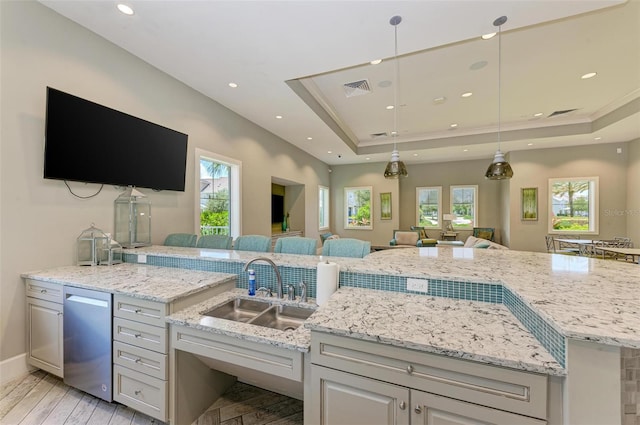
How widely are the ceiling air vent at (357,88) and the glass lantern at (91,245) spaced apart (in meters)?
3.85

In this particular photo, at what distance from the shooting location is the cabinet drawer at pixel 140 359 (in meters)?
1.62

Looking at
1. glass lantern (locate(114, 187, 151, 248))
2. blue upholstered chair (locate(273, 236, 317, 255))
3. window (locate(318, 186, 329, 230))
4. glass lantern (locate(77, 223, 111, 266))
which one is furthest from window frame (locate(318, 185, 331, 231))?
glass lantern (locate(77, 223, 111, 266))

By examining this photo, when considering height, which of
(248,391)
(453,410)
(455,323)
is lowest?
(248,391)

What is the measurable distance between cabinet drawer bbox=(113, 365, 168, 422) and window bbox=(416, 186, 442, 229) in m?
8.77

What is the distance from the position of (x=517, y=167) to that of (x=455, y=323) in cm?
758

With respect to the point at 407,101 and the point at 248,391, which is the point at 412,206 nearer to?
the point at 407,101

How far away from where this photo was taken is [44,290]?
210 centimetres

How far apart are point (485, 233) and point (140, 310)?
8784 millimetres

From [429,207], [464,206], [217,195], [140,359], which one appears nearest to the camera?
[140,359]

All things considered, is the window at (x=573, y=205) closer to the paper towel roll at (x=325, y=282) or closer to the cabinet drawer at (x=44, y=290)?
the paper towel roll at (x=325, y=282)

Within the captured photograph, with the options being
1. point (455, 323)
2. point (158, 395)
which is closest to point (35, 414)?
point (158, 395)

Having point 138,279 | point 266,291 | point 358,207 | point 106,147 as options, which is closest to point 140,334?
point 138,279

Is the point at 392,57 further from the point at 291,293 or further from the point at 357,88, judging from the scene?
the point at 291,293

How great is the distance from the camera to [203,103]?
398 centimetres
